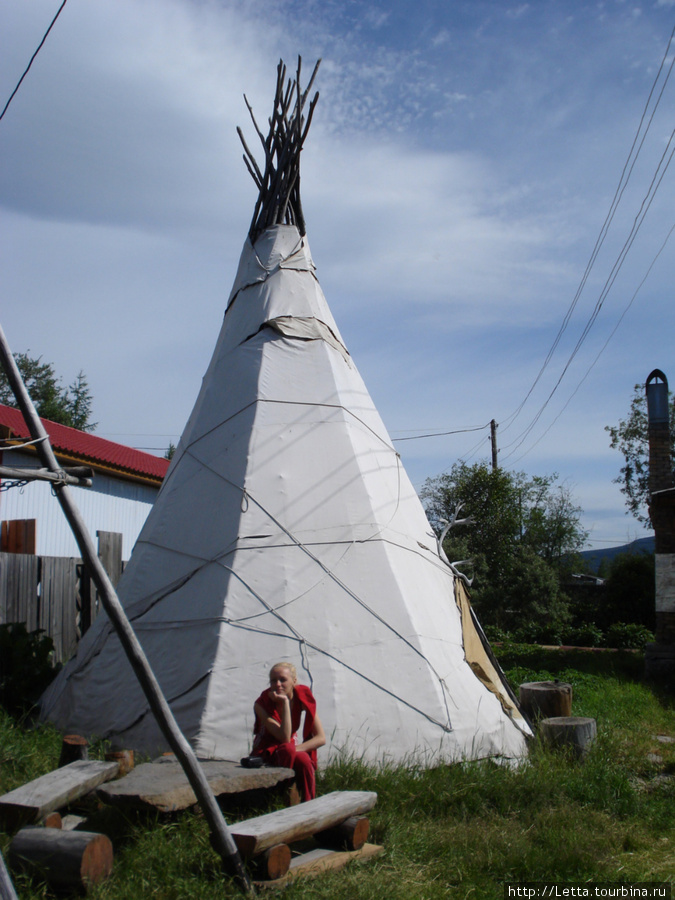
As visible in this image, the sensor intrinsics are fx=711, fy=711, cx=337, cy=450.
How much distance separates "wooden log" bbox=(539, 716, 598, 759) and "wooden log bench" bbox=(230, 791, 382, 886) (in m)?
2.07

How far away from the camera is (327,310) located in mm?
6344

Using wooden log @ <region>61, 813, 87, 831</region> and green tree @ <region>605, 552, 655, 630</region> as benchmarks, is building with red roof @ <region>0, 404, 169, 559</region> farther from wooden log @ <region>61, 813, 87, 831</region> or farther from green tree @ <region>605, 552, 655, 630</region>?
green tree @ <region>605, 552, 655, 630</region>

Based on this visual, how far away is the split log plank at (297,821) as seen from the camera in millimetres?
2580

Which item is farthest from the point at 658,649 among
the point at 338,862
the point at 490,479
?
the point at 490,479

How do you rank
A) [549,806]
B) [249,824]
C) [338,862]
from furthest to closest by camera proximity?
[549,806] → [338,862] → [249,824]

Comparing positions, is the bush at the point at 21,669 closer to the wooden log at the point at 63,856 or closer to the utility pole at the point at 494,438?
the wooden log at the point at 63,856

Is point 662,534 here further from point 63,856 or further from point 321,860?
point 63,856

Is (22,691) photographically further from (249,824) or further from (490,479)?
(490,479)

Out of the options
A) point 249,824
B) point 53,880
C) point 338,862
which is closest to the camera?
point 53,880

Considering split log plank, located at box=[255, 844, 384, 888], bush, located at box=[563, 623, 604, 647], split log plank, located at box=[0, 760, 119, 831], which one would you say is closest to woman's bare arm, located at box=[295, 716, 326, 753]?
split log plank, located at box=[255, 844, 384, 888]

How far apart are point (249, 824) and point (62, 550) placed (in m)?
10.7

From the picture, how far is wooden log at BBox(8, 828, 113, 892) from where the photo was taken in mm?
2498

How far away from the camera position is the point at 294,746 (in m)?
3.41

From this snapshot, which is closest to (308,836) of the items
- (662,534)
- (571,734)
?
(571,734)
